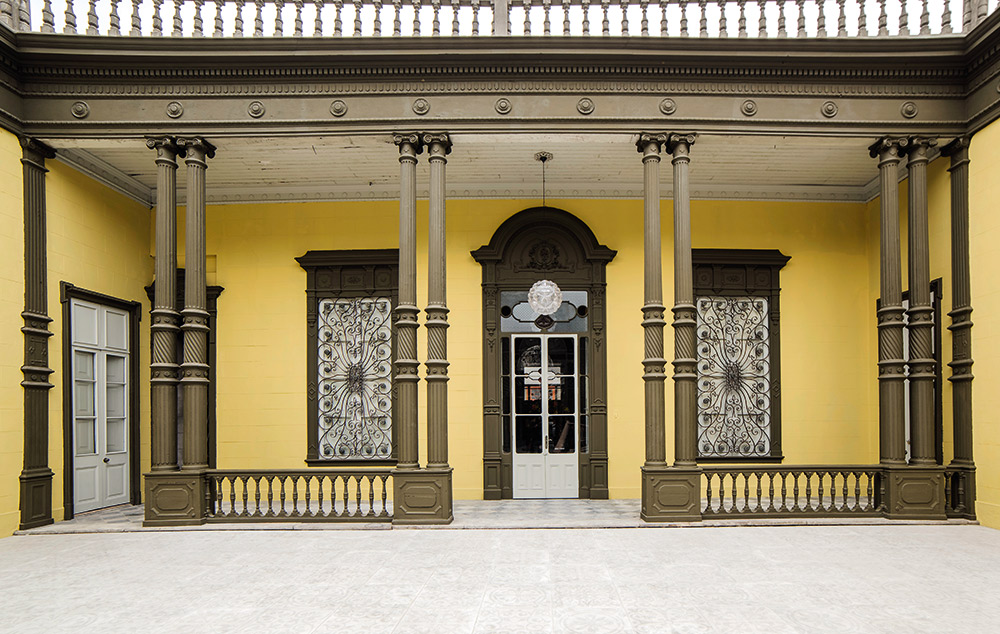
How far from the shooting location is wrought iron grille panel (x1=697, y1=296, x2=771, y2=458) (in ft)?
30.1

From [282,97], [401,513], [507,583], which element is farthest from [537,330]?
[507,583]

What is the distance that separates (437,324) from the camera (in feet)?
23.0

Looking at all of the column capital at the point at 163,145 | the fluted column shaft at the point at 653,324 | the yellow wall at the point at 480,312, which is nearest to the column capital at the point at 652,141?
the fluted column shaft at the point at 653,324

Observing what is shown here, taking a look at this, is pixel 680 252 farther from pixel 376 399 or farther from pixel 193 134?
pixel 193 134

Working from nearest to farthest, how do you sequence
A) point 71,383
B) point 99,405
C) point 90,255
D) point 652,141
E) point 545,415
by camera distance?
1. point 652,141
2. point 71,383
3. point 90,255
4. point 99,405
5. point 545,415

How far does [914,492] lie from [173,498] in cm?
717

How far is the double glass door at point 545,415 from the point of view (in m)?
8.94

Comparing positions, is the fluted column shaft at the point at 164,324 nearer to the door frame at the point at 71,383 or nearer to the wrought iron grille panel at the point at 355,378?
the door frame at the point at 71,383

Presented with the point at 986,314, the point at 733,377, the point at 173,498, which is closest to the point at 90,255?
the point at 173,498

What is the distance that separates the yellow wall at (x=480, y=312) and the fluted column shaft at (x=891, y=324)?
215 cm

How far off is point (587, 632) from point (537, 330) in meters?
5.54

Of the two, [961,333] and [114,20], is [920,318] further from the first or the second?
[114,20]

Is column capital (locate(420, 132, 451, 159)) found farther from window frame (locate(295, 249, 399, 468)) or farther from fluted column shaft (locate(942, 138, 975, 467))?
fluted column shaft (locate(942, 138, 975, 467))

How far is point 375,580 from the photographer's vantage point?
4.93 meters
